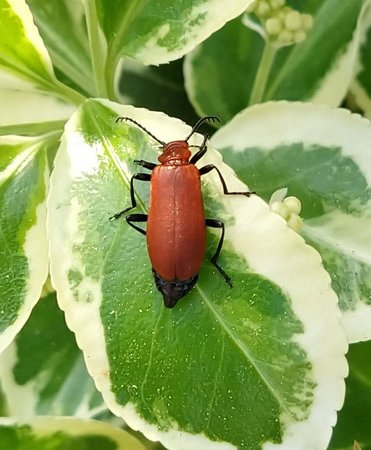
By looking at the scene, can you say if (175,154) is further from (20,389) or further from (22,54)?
(20,389)

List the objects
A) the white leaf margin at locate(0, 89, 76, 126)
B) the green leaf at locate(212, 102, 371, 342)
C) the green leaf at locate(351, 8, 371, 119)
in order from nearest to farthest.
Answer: the green leaf at locate(212, 102, 371, 342)
the white leaf margin at locate(0, 89, 76, 126)
the green leaf at locate(351, 8, 371, 119)

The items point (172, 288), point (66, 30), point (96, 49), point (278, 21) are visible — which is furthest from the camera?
point (66, 30)

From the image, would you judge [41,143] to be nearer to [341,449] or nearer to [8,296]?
[8,296]

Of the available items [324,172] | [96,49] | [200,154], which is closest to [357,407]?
[324,172]

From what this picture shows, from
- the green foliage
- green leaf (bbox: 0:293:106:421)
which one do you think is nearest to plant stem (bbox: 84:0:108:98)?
the green foliage

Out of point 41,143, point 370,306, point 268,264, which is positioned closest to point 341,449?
point 370,306

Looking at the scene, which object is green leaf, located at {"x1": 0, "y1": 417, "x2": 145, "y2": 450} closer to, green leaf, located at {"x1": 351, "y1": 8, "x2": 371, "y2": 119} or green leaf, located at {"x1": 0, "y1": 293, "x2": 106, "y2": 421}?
green leaf, located at {"x1": 0, "y1": 293, "x2": 106, "y2": 421}
